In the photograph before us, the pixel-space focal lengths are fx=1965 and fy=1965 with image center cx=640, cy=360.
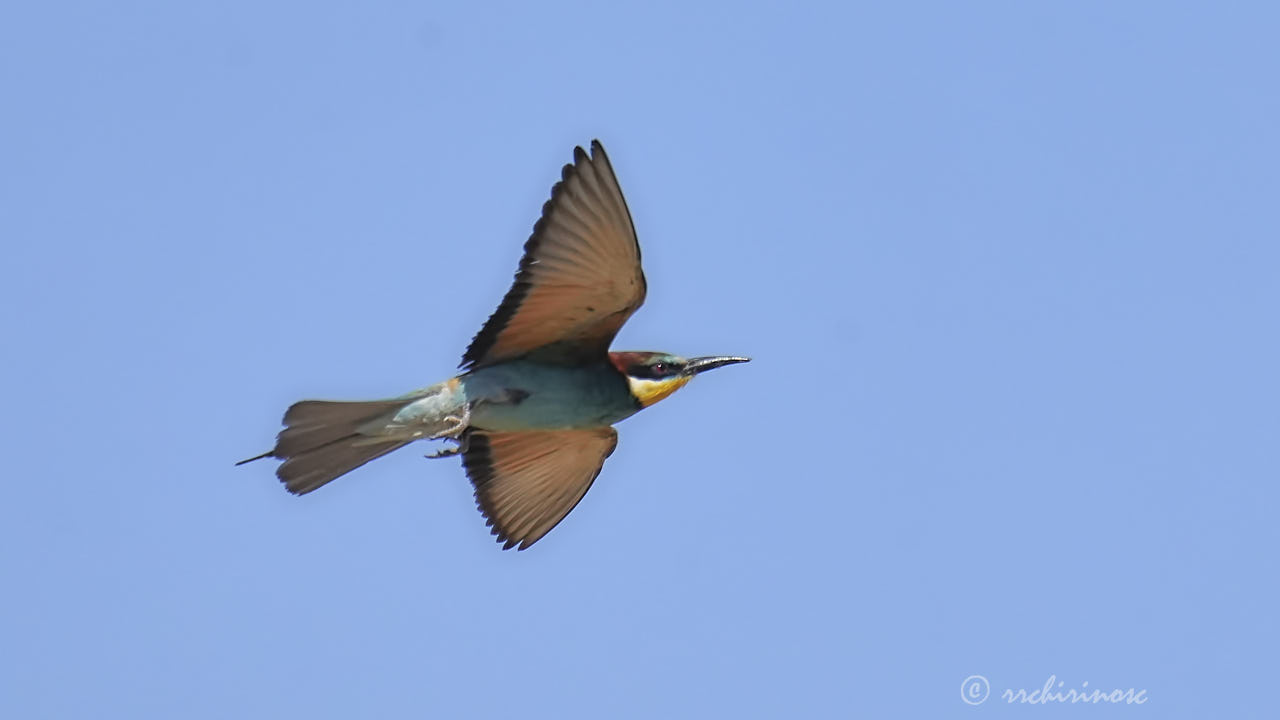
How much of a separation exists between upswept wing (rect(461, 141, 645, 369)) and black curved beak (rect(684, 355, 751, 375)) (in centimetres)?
35

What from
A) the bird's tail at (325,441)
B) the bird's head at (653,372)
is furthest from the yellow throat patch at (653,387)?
the bird's tail at (325,441)

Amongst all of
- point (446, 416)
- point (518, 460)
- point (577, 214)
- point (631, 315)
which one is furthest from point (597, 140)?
point (518, 460)

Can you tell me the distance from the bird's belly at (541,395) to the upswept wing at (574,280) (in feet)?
0.18

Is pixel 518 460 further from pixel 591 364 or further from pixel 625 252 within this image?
pixel 625 252

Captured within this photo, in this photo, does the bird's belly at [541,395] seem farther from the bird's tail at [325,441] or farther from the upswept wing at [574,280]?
the bird's tail at [325,441]

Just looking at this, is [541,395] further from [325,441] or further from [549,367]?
[325,441]

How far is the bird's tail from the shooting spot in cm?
687

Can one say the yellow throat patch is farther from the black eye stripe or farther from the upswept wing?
the upswept wing

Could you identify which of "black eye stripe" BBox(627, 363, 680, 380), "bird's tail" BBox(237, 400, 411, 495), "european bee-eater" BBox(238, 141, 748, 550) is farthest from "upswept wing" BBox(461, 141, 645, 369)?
"bird's tail" BBox(237, 400, 411, 495)

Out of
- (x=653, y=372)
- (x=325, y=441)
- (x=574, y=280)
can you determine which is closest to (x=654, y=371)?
(x=653, y=372)

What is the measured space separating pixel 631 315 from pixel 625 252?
38 cm

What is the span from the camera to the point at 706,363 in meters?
7.30

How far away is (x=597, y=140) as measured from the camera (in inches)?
260

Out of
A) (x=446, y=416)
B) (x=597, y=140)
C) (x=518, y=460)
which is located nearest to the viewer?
(x=597, y=140)
